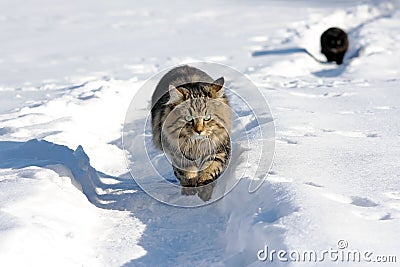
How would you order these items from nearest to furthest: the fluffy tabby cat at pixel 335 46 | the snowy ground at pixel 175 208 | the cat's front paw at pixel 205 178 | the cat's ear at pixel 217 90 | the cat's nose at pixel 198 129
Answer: the snowy ground at pixel 175 208 → the cat's nose at pixel 198 129 → the cat's ear at pixel 217 90 → the cat's front paw at pixel 205 178 → the fluffy tabby cat at pixel 335 46

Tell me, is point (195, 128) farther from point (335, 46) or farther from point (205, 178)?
point (335, 46)

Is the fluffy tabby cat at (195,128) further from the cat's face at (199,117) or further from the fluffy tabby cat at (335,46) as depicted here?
the fluffy tabby cat at (335,46)

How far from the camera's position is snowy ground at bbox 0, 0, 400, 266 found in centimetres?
349

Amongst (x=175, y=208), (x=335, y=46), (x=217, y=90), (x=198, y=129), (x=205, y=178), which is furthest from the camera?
(x=335, y=46)

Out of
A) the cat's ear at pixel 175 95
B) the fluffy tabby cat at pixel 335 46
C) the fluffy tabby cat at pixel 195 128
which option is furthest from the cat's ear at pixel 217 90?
the fluffy tabby cat at pixel 335 46

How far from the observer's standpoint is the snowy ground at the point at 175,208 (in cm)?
349

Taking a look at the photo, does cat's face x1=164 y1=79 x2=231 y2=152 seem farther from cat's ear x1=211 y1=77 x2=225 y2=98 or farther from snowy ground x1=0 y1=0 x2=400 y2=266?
snowy ground x1=0 y1=0 x2=400 y2=266

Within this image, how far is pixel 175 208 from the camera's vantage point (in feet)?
15.1

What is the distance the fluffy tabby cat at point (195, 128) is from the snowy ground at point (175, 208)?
28 cm

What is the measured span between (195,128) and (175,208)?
82cm

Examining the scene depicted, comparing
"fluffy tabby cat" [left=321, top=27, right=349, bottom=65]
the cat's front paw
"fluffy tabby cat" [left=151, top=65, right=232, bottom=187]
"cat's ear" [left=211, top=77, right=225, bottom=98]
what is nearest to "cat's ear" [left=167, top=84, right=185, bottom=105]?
"fluffy tabby cat" [left=151, top=65, right=232, bottom=187]

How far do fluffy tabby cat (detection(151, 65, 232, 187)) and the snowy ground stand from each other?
276 mm

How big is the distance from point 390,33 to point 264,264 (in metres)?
10.3

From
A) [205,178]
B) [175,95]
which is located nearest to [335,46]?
[205,178]
